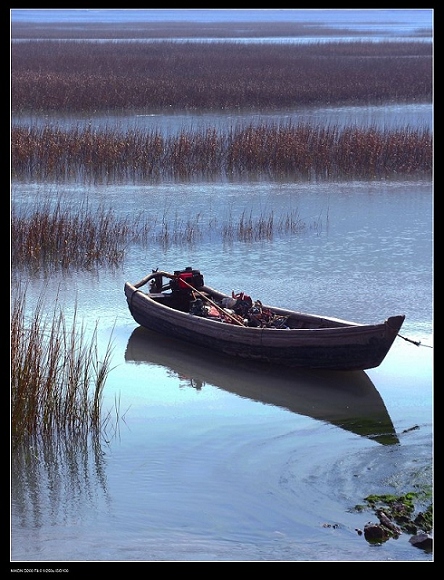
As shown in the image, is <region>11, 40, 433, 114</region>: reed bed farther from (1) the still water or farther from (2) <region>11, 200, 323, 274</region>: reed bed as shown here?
(1) the still water

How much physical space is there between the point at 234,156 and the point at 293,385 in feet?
27.8

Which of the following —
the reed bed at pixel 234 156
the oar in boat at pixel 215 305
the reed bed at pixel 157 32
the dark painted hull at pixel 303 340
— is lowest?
the dark painted hull at pixel 303 340

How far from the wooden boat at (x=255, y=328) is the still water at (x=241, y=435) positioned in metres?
0.15

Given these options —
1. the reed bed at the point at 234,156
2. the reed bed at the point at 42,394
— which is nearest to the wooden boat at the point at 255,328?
the reed bed at the point at 42,394

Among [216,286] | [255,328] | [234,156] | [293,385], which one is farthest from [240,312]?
[234,156]

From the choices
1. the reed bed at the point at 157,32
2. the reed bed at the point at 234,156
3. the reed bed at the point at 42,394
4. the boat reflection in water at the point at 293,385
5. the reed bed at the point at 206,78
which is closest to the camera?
the reed bed at the point at 42,394

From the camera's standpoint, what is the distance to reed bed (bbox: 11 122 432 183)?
1614 cm

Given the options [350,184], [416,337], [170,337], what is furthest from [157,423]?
[350,184]

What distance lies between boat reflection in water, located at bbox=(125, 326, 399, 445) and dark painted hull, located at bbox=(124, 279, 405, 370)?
0.10m

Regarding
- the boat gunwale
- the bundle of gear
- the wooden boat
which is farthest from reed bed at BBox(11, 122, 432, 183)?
the bundle of gear

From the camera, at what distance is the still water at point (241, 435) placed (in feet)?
18.6

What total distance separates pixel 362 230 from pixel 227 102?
33.3 ft

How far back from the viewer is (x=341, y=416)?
25.2ft

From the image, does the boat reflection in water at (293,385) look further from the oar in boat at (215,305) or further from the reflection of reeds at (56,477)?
the reflection of reeds at (56,477)
